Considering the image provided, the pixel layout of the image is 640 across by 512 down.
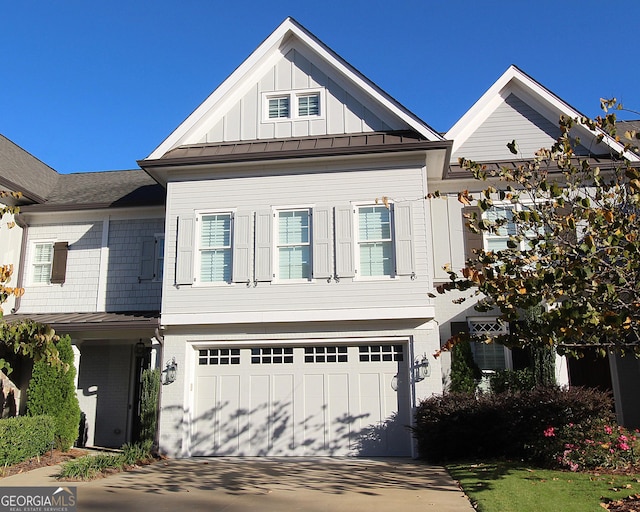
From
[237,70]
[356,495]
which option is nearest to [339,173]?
[237,70]

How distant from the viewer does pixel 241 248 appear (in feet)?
42.6

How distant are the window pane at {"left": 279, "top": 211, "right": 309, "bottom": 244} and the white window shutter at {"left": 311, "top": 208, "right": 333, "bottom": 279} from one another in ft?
0.74

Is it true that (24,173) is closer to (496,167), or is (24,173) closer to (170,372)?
(170,372)

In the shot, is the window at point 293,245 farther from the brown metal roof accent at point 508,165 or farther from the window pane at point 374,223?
the brown metal roof accent at point 508,165

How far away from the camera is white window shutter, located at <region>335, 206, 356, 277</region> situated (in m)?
12.5

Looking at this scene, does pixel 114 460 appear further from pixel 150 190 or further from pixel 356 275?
pixel 150 190

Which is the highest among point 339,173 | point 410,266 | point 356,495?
point 339,173

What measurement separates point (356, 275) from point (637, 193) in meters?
6.45

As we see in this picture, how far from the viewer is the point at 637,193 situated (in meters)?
6.82

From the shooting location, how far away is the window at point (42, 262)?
1547 cm

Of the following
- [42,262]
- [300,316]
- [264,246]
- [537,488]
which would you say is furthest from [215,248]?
[537,488]

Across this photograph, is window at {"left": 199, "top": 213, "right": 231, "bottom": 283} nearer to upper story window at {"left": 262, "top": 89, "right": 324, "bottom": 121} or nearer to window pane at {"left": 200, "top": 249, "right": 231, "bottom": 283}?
window pane at {"left": 200, "top": 249, "right": 231, "bottom": 283}

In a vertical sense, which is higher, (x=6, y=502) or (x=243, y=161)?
(x=243, y=161)

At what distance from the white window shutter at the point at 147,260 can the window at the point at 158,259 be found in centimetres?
6
